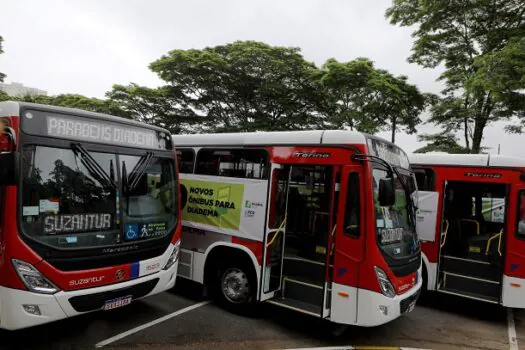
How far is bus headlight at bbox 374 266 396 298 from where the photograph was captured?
4742 millimetres

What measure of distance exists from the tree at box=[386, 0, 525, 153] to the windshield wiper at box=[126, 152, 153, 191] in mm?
12052

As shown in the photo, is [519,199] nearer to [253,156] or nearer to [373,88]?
[253,156]

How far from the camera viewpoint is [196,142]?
23.0ft

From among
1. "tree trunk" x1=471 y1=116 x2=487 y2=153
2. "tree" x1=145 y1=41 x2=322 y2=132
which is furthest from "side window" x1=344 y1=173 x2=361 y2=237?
"tree" x1=145 y1=41 x2=322 y2=132

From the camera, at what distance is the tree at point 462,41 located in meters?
14.7

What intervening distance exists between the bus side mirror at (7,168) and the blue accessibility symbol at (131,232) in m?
1.39

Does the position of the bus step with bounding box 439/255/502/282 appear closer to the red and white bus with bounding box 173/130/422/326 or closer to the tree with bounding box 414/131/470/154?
the red and white bus with bounding box 173/130/422/326

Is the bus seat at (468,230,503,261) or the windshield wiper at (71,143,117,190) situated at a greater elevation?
the windshield wiper at (71,143,117,190)

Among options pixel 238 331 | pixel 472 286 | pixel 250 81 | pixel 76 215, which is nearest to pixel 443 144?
pixel 250 81

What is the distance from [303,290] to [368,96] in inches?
519

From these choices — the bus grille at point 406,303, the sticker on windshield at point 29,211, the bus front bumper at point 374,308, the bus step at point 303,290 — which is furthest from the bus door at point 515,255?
the sticker on windshield at point 29,211

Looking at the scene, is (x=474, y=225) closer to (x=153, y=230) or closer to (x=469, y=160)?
(x=469, y=160)

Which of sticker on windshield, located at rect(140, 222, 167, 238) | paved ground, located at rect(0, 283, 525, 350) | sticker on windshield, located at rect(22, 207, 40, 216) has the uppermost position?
sticker on windshield, located at rect(22, 207, 40, 216)

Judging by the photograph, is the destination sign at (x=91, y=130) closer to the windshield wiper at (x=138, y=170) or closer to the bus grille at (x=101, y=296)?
the windshield wiper at (x=138, y=170)
